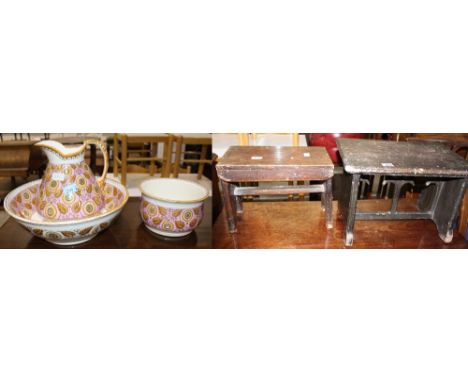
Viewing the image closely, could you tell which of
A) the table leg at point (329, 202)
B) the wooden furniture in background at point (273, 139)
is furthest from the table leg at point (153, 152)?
the table leg at point (329, 202)

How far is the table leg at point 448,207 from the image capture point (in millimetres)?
1451

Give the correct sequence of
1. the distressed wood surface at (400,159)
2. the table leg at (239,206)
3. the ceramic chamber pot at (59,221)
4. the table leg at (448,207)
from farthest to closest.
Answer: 1. the table leg at (239,206)
2. the table leg at (448,207)
3. the distressed wood surface at (400,159)
4. the ceramic chamber pot at (59,221)

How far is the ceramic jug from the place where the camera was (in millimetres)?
1236

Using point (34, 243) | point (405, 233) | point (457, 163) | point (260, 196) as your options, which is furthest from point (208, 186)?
point (457, 163)

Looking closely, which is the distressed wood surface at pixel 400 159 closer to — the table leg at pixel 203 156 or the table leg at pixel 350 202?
the table leg at pixel 350 202

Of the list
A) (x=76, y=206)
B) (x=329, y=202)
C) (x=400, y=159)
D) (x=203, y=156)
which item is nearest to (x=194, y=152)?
(x=203, y=156)

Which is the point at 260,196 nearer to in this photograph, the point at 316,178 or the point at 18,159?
the point at 316,178

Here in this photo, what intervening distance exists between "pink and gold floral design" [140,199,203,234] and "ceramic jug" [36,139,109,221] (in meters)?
0.18

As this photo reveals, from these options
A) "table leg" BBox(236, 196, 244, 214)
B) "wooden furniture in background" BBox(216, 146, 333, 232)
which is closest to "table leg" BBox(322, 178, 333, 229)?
"wooden furniture in background" BBox(216, 146, 333, 232)

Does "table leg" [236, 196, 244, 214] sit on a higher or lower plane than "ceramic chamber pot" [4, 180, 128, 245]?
lower

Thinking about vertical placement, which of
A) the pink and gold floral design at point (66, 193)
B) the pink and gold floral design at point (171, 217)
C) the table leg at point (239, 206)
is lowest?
the table leg at point (239, 206)

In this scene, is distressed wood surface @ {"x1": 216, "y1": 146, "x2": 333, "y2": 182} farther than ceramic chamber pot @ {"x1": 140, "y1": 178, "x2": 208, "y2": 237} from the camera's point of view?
Yes

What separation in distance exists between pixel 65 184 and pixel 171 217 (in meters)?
0.35

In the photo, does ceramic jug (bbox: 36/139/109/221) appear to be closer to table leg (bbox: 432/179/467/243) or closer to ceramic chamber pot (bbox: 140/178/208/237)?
ceramic chamber pot (bbox: 140/178/208/237)
